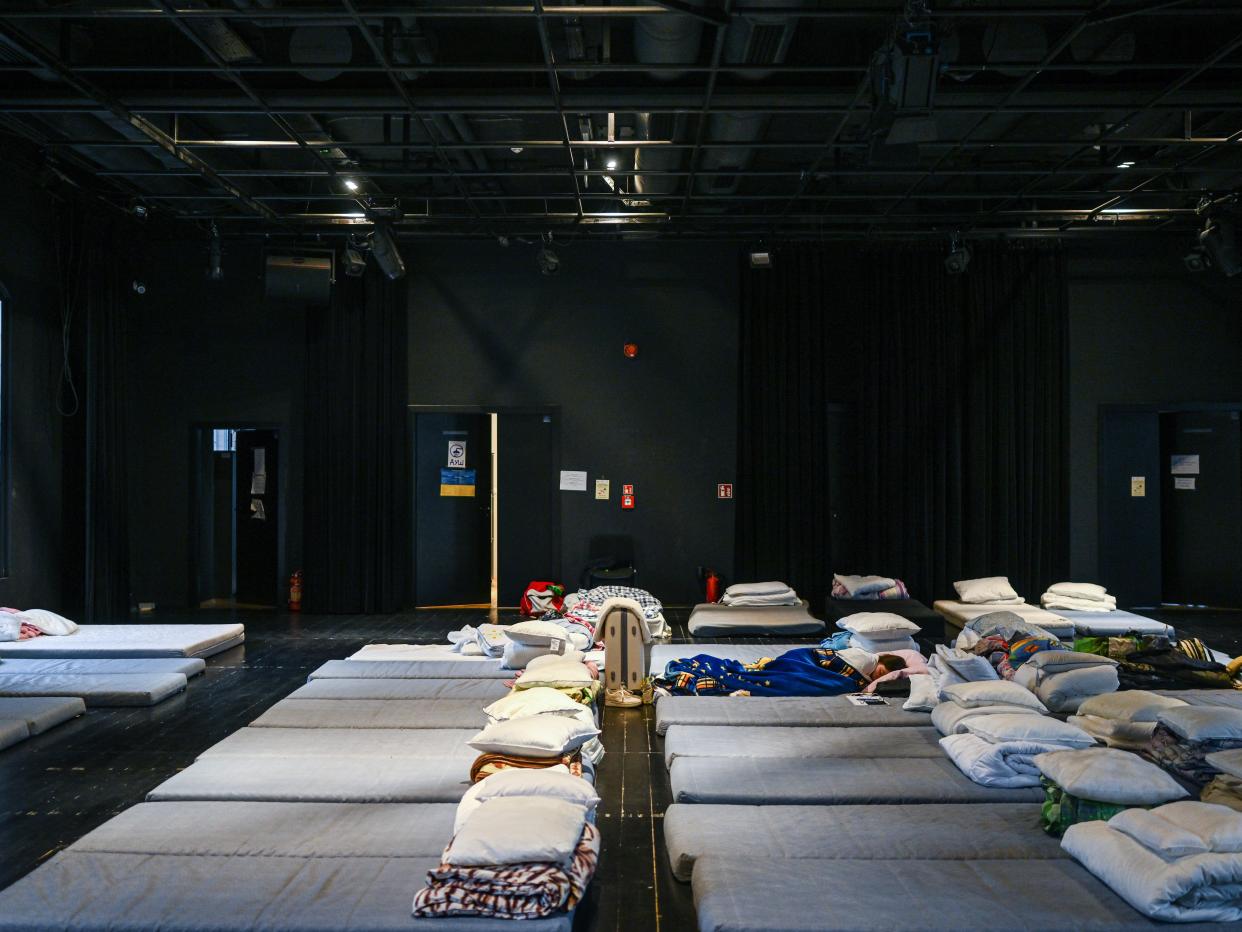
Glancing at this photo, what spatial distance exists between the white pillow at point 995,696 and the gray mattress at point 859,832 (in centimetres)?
72

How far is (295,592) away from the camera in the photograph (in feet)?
29.3

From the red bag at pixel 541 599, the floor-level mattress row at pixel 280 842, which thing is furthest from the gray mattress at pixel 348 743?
the red bag at pixel 541 599

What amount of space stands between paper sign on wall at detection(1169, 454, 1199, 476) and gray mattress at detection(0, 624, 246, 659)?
28.6 feet

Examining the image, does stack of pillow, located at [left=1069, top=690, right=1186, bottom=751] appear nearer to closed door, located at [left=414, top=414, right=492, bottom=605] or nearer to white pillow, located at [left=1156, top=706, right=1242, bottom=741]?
white pillow, located at [left=1156, top=706, right=1242, bottom=741]

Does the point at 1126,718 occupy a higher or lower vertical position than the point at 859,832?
higher

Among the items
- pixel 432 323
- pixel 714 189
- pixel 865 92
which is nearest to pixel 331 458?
pixel 432 323

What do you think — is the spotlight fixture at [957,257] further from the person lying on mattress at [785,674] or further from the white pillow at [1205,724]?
the white pillow at [1205,724]

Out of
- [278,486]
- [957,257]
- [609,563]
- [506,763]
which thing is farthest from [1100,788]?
[278,486]

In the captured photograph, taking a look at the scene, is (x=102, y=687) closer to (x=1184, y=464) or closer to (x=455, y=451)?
(x=455, y=451)

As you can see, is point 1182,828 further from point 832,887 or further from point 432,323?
point 432,323

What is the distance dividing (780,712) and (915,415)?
5.17 m

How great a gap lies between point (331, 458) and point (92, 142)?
346cm

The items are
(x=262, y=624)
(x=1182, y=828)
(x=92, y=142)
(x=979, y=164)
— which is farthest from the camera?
(x=262, y=624)

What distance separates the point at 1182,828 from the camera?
262 cm
